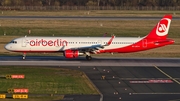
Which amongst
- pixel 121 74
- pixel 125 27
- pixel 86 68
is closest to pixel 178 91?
pixel 121 74

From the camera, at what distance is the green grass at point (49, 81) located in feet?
133

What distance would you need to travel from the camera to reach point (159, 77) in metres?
47.6

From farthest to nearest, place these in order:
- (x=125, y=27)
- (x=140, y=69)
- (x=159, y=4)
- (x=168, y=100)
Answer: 1. (x=159, y=4)
2. (x=125, y=27)
3. (x=140, y=69)
4. (x=168, y=100)

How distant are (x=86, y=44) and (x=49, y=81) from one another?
50.7ft

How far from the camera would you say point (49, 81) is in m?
44.2

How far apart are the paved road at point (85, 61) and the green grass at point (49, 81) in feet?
13.8

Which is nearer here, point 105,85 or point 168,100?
point 168,100

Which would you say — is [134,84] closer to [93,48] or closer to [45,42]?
[93,48]

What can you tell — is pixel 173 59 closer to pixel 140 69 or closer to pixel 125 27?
pixel 140 69

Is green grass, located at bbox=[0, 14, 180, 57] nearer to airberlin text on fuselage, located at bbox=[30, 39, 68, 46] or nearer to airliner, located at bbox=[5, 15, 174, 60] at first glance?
airliner, located at bbox=[5, 15, 174, 60]

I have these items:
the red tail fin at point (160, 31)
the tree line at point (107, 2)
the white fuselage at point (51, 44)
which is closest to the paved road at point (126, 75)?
the white fuselage at point (51, 44)

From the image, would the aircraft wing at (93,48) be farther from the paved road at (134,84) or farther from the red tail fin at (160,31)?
the red tail fin at (160,31)

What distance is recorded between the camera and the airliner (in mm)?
57969

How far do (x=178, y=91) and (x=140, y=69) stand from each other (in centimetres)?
1175
